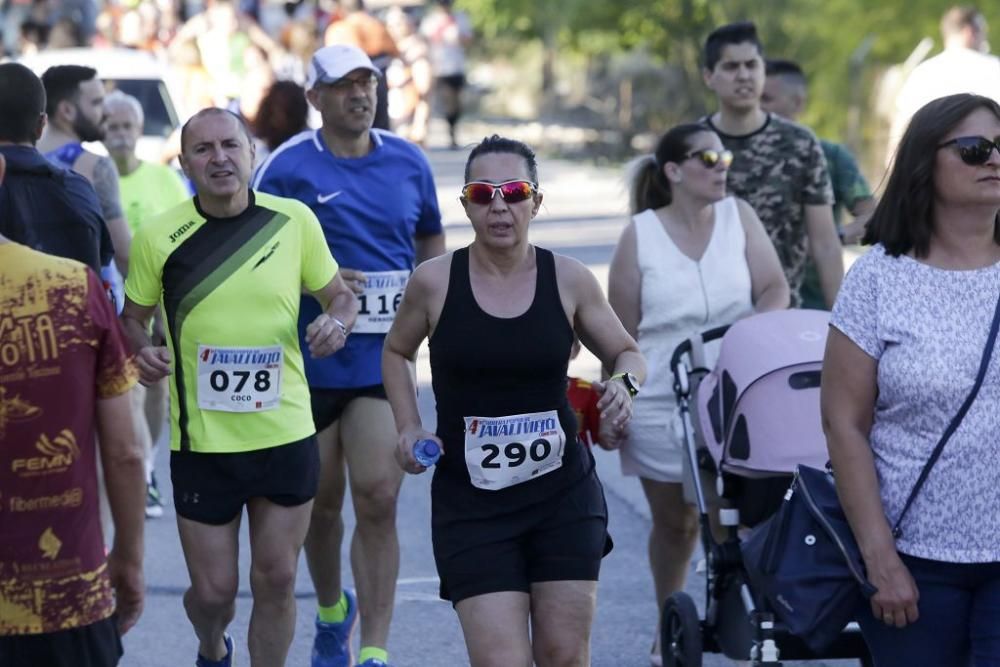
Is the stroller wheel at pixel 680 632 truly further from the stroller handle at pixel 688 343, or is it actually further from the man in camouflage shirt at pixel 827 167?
the man in camouflage shirt at pixel 827 167

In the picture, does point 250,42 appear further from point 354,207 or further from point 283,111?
point 354,207

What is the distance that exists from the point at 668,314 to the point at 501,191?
5.42 feet

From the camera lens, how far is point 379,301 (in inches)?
279

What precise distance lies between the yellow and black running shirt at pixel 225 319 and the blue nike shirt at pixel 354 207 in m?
0.78

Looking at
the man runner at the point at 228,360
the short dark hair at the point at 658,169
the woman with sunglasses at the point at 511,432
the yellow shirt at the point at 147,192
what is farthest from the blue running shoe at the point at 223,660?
the yellow shirt at the point at 147,192

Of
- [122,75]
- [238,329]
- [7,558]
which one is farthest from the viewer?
[122,75]

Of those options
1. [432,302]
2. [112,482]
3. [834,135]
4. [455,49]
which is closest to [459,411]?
[432,302]

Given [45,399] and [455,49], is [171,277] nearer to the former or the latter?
[45,399]

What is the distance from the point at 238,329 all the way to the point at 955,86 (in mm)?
5881

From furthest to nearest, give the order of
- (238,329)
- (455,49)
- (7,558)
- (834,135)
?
(455,49)
(834,135)
(238,329)
(7,558)

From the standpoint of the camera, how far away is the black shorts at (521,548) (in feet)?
17.6

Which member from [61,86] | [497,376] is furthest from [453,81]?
[497,376]

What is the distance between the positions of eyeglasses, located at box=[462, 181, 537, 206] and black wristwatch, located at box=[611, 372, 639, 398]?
55 cm

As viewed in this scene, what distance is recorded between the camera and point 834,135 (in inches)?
928
